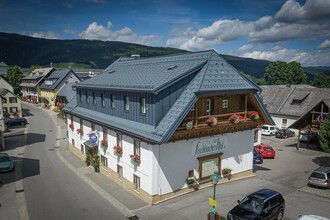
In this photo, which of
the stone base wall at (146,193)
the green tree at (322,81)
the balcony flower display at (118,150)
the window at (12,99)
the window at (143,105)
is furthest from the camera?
the green tree at (322,81)

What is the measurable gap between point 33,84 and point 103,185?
70752 mm

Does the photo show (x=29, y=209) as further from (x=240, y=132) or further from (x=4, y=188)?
(x=240, y=132)

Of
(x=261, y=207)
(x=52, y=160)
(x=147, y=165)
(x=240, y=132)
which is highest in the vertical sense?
(x=240, y=132)

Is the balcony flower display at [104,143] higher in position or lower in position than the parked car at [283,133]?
higher

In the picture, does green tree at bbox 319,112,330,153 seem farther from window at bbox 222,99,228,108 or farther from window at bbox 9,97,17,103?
window at bbox 9,97,17,103

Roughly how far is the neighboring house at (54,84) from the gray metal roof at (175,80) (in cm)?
5001

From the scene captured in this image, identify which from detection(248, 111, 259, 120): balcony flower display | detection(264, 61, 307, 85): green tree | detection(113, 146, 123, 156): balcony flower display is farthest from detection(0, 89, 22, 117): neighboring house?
detection(264, 61, 307, 85): green tree

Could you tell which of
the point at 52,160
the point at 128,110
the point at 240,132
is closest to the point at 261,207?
the point at 240,132

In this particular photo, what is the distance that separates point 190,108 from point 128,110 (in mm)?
5635

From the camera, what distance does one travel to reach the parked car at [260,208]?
14.8m

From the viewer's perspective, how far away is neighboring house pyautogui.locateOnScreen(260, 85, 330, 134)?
44.0 metres

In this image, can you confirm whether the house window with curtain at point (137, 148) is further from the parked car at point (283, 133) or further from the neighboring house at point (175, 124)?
the parked car at point (283, 133)

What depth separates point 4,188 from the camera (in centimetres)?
2206

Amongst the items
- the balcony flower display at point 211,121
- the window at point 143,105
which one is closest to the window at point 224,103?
the balcony flower display at point 211,121
